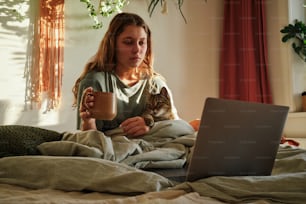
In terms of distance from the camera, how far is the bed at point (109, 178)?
558 mm

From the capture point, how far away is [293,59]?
2.04 metres

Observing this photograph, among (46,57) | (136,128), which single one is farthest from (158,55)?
(136,128)

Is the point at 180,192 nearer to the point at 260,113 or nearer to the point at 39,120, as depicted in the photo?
the point at 260,113

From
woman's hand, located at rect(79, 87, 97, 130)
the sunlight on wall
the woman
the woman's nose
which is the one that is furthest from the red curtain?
woman's hand, located at rect(79, 87, 97, 130)

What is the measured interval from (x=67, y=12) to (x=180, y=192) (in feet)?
5.65

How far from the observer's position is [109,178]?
618 millimetres

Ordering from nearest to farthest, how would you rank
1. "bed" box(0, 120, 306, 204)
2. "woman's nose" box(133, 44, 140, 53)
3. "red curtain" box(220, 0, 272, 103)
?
"bed" box(0, 120, 306, 204)
"woman's nose" box(133, 44, 140, 53)
"red curtain" box(220, 0, 272, 103)

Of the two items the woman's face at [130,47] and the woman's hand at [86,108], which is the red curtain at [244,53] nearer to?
the woman's face at [130,47]

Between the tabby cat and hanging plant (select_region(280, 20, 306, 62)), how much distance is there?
3.51 feet

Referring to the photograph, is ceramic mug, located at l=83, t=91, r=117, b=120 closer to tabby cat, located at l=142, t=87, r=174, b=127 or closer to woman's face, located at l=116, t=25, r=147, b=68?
tabby cat, located at l=142, t=87, r=174, b=127

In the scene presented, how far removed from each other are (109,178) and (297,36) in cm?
175

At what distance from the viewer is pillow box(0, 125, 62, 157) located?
818 mm

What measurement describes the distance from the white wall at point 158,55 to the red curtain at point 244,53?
9cm

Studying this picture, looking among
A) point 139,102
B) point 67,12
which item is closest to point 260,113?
point 139,102
